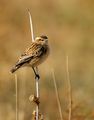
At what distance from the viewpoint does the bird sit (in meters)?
8.30

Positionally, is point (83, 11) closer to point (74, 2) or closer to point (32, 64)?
point (74, 2)

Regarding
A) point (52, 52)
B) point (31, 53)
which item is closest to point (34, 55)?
point (31, 53)

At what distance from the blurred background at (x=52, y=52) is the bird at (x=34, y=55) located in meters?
0.52

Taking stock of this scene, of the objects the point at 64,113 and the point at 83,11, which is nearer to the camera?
the point at 64,113

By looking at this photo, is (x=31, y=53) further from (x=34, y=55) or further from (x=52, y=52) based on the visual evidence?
(x=52, y=52)

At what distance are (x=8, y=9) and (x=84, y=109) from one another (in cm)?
321

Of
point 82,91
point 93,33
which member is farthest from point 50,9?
point 82,91

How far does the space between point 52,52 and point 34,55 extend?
2.93 meters

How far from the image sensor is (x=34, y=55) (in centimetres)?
853

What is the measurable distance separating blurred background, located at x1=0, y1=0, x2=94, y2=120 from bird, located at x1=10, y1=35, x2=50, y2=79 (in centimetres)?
52

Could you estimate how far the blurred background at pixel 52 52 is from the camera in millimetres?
9945

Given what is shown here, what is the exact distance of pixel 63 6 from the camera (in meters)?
12.8

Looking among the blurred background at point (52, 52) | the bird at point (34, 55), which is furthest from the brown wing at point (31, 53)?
the blurred background at point (52, 52)

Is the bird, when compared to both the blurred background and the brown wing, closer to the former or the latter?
the brown wing
